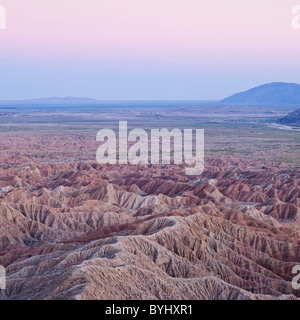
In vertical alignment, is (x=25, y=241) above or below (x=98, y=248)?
below

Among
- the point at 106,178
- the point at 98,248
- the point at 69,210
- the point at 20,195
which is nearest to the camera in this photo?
the point at 98,248

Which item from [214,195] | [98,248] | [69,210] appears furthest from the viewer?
[214,195]

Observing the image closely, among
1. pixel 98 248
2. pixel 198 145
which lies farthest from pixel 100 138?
pixel 98 248

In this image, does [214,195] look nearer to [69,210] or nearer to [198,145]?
[69,210]
